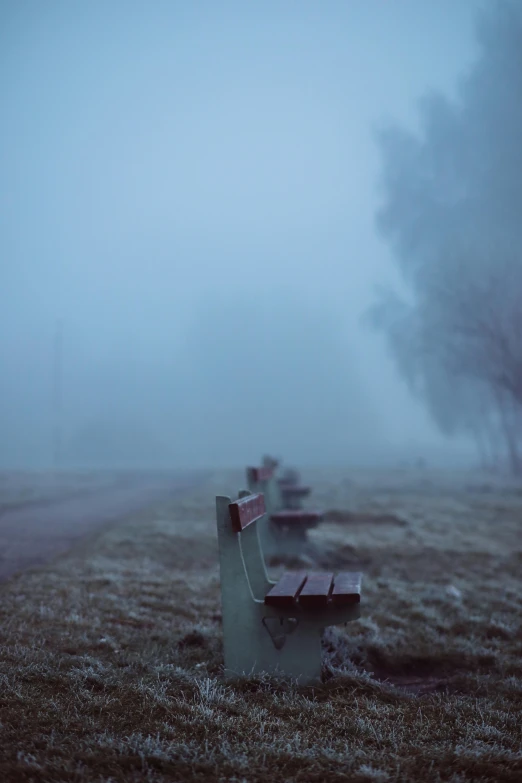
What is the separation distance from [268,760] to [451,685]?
211 cm

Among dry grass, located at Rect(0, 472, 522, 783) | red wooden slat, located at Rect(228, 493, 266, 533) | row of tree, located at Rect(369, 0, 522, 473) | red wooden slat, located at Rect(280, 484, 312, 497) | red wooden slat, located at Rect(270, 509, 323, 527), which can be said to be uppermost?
row of tree, located at Rect(369, 0, 522, 473)

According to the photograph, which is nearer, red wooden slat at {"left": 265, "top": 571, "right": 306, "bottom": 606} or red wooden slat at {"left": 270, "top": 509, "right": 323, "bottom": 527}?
red wooden slat at {"left": 265, "top": 571, "right": 306, "bottom": 606}

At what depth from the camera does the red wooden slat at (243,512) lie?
4.16m

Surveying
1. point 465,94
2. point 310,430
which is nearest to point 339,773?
point 465,94

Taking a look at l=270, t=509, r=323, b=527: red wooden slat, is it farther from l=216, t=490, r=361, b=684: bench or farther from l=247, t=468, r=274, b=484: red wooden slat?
l=216, t=490, r=361, b=684: bench

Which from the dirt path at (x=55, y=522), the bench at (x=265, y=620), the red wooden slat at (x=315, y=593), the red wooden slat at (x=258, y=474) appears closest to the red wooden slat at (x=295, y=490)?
the red wooden slat at (x=258, y=474)

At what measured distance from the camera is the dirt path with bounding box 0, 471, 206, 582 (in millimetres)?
8845

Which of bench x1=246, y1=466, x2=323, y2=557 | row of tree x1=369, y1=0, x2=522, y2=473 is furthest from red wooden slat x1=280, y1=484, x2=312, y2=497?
row of tree x1=369, y1=0, x2=522, y2=473

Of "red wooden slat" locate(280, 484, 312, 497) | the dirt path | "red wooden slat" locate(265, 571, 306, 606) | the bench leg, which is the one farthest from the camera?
"red wooden slat" locate(280, 484, 312, 497)

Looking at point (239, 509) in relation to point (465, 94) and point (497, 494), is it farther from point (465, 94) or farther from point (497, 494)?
point (465, 94)

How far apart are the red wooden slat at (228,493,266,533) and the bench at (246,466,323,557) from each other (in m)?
3.18

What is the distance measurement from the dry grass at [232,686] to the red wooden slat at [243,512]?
0.94 metres

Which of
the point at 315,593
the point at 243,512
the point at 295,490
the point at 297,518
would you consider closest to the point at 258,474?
the point at 297,518

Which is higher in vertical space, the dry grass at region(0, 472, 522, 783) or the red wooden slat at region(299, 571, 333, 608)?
the red wooden slat at region(299, 571, 333, 608)
